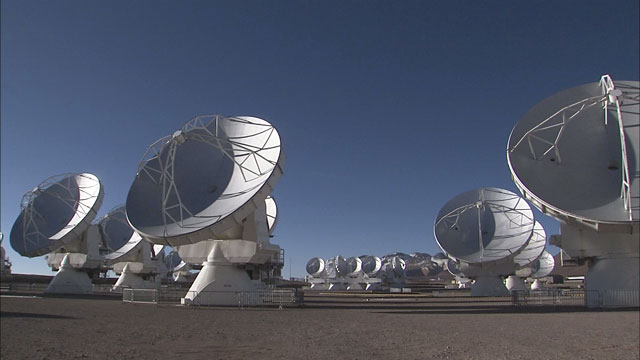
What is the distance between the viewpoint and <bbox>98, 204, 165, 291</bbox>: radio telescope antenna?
54469 mm

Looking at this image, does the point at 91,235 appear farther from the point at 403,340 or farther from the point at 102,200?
the point at 403,340

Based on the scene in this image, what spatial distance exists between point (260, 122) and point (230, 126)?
2.23 metres

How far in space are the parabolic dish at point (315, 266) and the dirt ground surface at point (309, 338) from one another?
90.1 m

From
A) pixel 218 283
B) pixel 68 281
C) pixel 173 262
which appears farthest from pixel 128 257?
pixel 173 262

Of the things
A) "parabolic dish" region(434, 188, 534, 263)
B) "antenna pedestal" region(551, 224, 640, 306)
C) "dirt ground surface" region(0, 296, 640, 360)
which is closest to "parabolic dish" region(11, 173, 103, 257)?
"dirt ground surface" region(0, 296, 640, 360)

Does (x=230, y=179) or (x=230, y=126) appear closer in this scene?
(x=230, y=179)

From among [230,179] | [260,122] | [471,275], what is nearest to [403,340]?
[230,179]

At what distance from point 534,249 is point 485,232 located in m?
10.5

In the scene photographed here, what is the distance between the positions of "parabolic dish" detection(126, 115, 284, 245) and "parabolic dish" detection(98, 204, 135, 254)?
1096 inches

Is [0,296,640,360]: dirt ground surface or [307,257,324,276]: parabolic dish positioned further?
[307,257,324,276]: parabolic dish

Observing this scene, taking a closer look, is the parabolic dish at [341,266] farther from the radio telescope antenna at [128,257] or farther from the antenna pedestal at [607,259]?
the antenna pedestal at [607,259]

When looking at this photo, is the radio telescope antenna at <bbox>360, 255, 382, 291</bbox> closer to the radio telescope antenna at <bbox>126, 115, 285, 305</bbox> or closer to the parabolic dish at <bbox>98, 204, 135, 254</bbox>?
the parabolic dish at <bbox>98, 204, 135, 254</bbox>

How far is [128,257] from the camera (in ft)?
180

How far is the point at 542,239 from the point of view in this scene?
5312 cm
